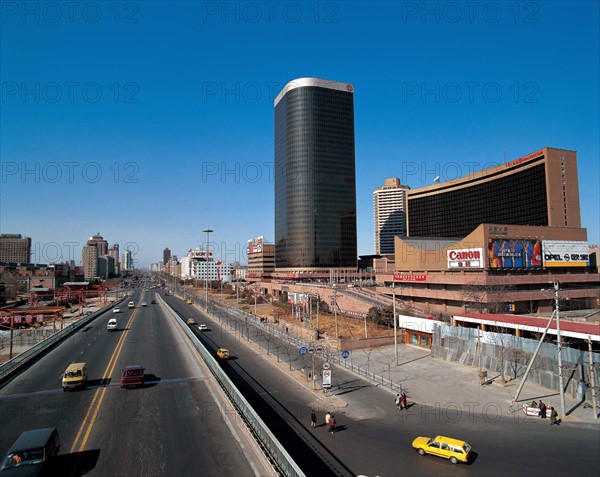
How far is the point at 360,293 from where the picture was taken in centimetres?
8038

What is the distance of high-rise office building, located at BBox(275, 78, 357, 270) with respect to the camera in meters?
156

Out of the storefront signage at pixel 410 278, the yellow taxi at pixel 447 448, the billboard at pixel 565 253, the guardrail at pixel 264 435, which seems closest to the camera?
the guardrail at pixel 264 435

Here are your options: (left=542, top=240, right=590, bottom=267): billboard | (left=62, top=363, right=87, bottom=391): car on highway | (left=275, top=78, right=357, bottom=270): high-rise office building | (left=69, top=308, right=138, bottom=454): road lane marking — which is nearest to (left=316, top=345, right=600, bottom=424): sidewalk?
(left=69, top=308, right=138, bottom=454): road lane marking

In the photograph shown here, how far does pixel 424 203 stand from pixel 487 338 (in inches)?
4795

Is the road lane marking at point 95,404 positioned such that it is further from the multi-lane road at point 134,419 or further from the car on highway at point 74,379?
the car on highway at point 74,379

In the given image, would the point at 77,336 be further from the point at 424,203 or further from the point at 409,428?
Answer: the point at 424,203

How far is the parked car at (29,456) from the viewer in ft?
42.8

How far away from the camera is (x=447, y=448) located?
17.9 meters

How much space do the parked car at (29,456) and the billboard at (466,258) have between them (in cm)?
6304

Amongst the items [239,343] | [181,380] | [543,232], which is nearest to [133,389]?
[181,380]

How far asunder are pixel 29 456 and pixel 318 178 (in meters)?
149

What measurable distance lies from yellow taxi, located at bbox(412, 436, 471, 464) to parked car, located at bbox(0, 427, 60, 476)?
15.6 metres

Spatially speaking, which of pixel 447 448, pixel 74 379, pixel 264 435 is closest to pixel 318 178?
pixel 74 379

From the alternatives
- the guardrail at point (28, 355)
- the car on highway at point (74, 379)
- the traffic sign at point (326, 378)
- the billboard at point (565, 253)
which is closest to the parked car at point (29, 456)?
the car on highway at point (74, 379)
